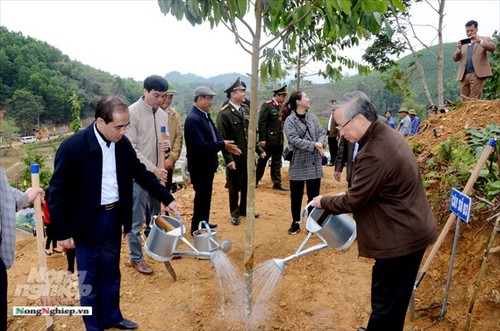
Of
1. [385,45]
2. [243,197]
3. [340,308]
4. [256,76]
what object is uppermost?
[385,45]

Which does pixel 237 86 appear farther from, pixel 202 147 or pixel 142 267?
pixel 142 267

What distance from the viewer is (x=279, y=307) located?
3.07m

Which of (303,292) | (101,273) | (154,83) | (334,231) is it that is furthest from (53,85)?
(334,231)

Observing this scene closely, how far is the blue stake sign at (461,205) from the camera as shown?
2.43 meters

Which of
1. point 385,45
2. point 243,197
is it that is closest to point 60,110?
point 385,45

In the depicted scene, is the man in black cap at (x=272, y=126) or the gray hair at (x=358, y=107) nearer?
the gray hair at (x=358, y=107)

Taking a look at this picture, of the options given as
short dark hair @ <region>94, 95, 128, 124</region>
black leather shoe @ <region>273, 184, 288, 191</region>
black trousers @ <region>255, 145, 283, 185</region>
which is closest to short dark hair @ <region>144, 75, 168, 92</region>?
short dark hair @ <region>94, 95, 128, 124</region>

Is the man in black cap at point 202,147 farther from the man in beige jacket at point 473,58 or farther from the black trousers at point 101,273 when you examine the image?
the man in beige jacket at point 473,58

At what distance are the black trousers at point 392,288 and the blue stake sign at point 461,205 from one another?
499 mm

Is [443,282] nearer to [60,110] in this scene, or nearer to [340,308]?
[340,308]

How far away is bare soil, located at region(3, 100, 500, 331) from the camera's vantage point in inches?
111

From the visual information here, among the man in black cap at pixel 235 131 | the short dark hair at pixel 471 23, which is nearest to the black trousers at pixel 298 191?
the man in black cap at pixel 235 131

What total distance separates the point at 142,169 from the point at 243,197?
7.73 ft

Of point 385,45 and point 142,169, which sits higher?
point 385,45
